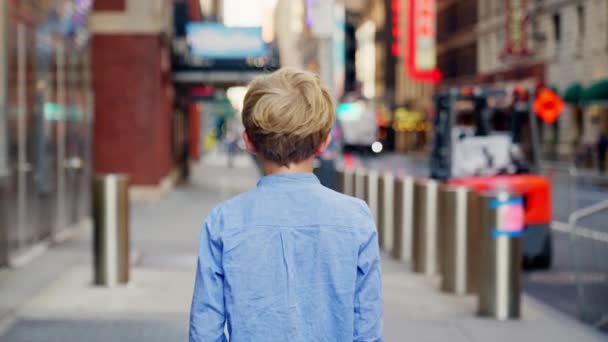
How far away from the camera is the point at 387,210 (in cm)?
1428

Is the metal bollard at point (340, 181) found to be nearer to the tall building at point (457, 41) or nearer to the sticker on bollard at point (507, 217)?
the sticker on bollard at point (507, 217)

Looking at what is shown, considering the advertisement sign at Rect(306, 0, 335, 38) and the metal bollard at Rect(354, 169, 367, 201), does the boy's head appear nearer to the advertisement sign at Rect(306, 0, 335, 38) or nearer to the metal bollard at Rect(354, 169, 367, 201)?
the metal bollard at Rect(354, 169, 367, 201)

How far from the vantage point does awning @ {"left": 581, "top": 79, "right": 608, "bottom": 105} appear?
3947 centimetres

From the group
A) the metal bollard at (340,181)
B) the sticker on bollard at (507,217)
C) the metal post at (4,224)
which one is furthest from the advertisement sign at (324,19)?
the sticker on bollard at (507,217)

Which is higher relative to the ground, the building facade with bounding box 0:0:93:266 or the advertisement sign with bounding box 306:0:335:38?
the advertisement sign with bounding box 306:0:335:38

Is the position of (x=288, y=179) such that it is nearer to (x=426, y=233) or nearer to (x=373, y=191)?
(x=426, y=233)

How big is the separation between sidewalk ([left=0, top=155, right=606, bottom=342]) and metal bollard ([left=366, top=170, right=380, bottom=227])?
217 cm

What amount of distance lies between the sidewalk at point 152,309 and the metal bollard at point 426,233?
0.20 meters

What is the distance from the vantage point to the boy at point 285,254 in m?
3.12

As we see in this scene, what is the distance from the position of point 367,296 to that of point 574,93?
4191 centimetres

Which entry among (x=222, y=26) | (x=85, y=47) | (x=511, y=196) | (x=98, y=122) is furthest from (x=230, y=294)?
(x=222, y=26)

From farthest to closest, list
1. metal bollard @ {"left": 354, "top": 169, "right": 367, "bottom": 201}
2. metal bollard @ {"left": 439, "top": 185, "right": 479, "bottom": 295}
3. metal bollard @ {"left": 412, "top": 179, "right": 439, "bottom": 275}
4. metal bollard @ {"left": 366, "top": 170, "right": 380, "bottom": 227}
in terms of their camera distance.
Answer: metal bollard @ {"left": 354, "top": 169, "right": 367, "bottom": 201}
metal bollard @ {"left": 366, "top": 170, "right": 380, "bottom": 227}
metal bollard @ {"left": 412, "top": 179, "right": 439, "bottom": 275}
metal bollard @ {"left": 439, "top": 185, "right": 479, "bottom": 295}

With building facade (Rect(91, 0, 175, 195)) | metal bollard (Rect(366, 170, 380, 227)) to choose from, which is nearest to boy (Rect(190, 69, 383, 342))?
metal bollard (Rect(366, 170, 380, 227))

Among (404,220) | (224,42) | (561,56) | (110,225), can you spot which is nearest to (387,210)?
(404,220)
